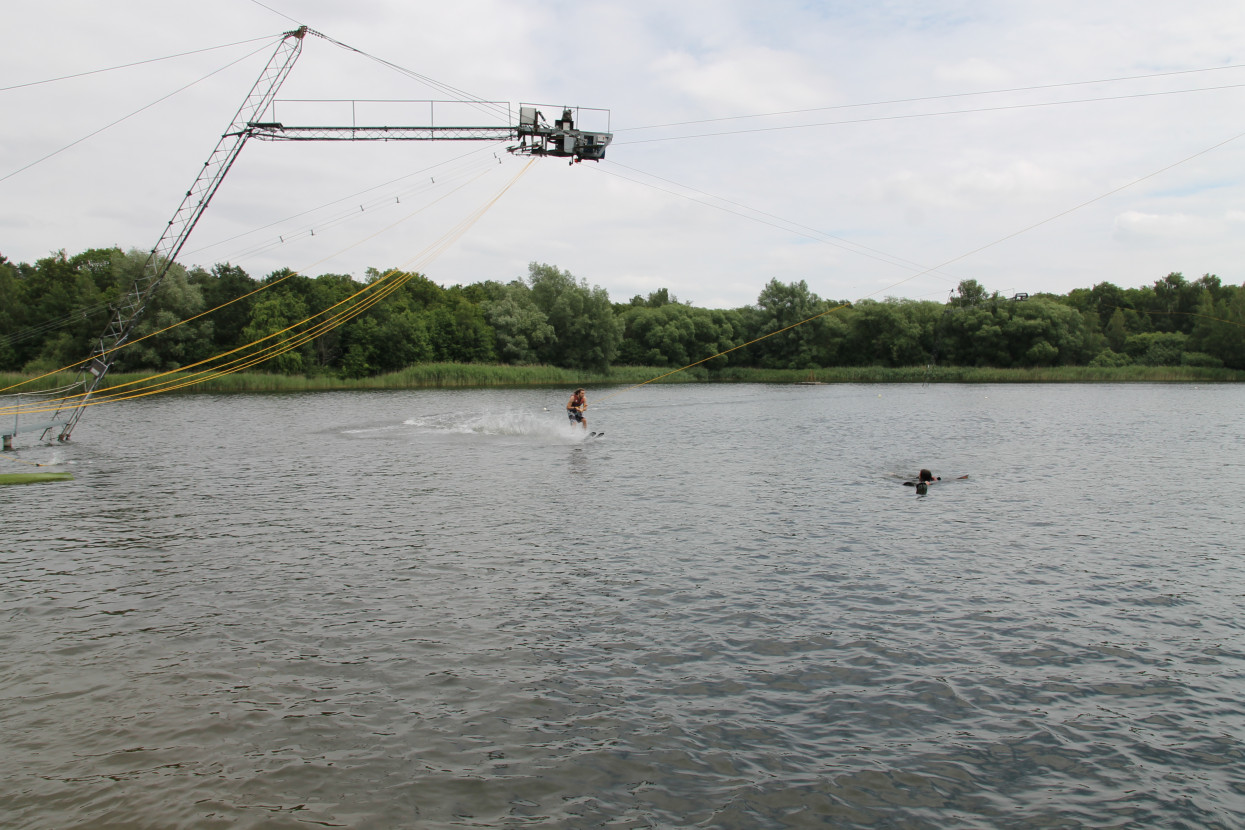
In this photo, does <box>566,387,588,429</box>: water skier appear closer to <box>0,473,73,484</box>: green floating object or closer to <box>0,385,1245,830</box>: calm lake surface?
<box>0,385,1245,830</box>: calm lake surface

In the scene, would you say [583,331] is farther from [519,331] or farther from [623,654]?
[623,654]

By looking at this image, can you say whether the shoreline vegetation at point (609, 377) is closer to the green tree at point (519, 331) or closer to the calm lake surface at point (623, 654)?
the green tree at point (519, 331)

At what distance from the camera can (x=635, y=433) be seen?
40.0 metres

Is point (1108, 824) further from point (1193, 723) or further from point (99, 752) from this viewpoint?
point (99, 752)

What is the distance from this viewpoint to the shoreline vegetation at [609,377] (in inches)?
2936

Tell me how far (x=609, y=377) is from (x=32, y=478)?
78.0m

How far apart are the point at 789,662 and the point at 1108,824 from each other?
158 inches

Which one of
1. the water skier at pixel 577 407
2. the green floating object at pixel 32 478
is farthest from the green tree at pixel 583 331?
the green floating object at pixel 32 478

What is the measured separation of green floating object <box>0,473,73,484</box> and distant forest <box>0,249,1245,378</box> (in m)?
56.7

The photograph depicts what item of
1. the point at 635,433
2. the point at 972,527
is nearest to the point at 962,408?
the point at 635,433

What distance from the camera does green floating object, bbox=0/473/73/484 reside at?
970 inches

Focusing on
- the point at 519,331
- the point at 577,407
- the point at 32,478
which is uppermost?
the point at 519,331

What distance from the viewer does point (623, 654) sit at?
34.9 ft

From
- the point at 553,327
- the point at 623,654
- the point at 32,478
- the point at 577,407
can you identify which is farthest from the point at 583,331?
the point at 623,654
